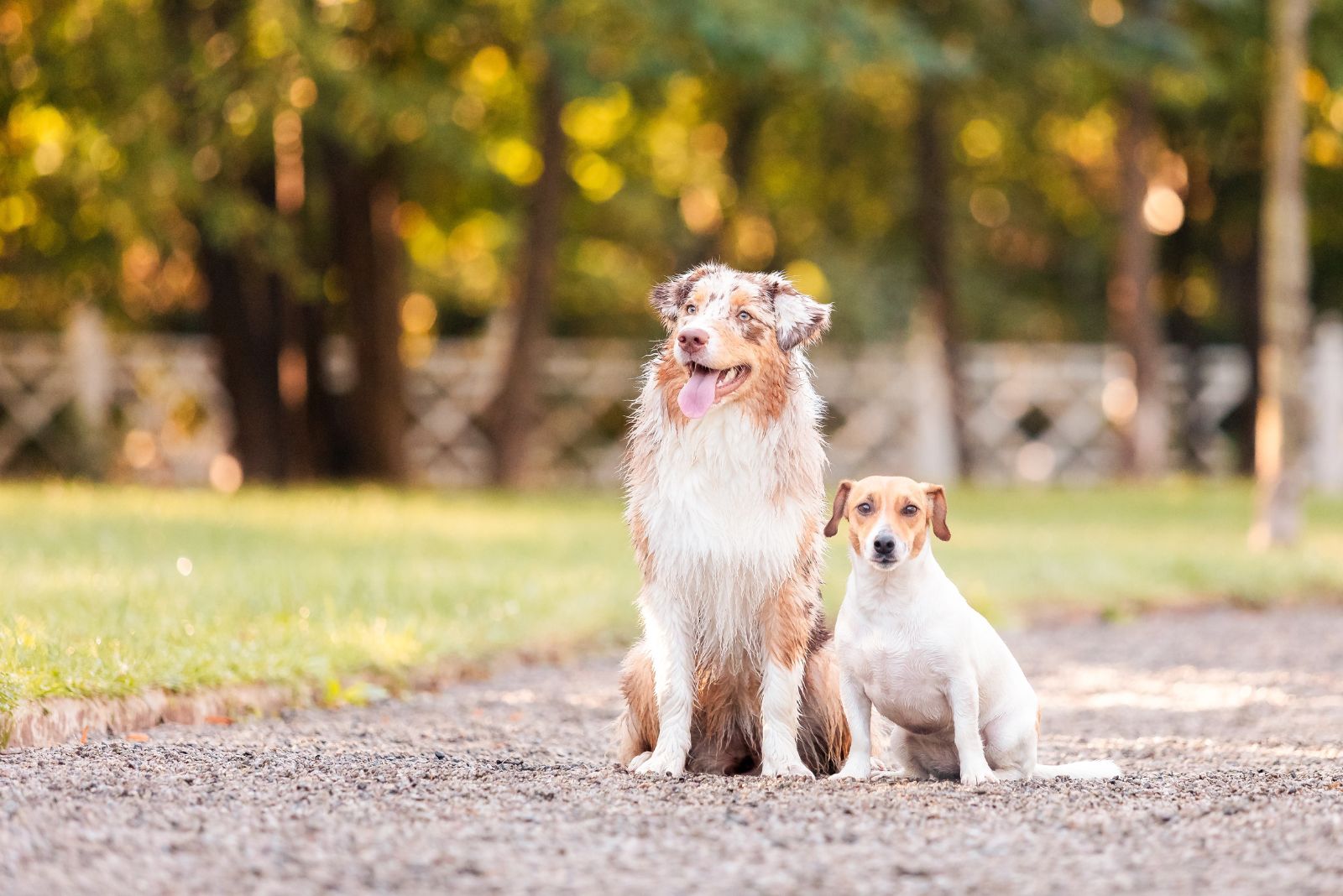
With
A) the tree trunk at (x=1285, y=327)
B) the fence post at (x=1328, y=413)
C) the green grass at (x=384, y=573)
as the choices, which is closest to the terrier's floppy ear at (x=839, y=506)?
the green grass at (x=384, y=573)

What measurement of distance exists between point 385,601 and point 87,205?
11500mm

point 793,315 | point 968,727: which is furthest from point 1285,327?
point 968,727

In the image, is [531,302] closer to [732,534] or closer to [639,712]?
[639,712]

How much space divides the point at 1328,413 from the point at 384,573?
17.7 meters

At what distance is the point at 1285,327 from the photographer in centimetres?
1381

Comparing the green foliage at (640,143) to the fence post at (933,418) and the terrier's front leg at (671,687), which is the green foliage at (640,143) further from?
the terrier's front leg at (671,687)

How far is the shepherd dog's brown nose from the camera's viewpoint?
534cm

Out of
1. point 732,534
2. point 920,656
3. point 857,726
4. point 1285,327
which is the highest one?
point 1285,327

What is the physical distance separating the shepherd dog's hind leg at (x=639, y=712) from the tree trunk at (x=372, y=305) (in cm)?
1475

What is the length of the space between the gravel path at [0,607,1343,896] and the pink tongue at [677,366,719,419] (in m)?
1.21

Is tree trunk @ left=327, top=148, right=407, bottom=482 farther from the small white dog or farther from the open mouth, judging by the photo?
the small white dog

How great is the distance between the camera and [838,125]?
25375 millimetres

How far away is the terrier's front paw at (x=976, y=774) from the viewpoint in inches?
210

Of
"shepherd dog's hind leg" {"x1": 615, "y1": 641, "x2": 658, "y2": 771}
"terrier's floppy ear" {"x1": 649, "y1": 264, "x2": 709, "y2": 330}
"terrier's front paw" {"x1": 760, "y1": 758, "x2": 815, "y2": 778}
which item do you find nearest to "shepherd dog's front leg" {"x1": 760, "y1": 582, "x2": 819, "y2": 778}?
"terrier's front paw" {"x1": 760, "y1": 758, "x2": 815, "y2": 778}
